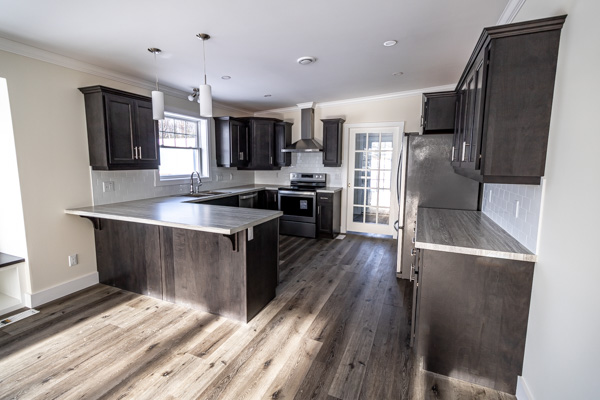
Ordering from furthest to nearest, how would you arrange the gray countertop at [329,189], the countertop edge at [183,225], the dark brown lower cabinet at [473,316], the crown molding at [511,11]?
the gray countertop at [329,189] → the countertop edge at [183,225] → the crown molding at [511,11] → the dark brown lower cabinet at [473,316]

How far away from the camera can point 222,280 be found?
99.7 inches

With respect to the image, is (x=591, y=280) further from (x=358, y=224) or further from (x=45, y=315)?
(x=358, y=224)

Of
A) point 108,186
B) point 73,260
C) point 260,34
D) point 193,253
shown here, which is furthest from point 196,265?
point 260,34

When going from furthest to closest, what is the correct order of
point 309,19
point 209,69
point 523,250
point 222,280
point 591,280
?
1. point 209,69
2. point 222,280
3. point 309,19
4. point 523,250
5. point 591,280

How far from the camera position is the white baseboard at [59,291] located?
2733 millimetres

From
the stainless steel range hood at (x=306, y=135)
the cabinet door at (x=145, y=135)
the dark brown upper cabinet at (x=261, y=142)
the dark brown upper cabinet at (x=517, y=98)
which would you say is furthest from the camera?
the dark brown upper cabinet at (x=261, y=142)

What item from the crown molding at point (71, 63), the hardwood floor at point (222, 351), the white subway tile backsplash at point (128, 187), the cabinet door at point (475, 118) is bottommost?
the hardwood floor at point (222, 351)

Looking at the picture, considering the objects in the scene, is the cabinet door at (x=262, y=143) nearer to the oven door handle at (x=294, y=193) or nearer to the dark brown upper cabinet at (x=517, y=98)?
the oven door handle at (x=294, y=193)

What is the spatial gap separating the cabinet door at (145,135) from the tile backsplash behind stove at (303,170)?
2941mm

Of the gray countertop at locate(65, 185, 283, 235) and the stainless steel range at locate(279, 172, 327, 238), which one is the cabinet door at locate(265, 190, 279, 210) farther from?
the gray countertop at locate(65, 185, 283, 235)

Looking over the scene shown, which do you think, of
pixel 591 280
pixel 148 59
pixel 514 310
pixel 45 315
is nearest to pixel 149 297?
pixel 45 315

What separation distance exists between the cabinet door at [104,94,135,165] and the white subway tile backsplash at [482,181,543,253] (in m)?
3.73

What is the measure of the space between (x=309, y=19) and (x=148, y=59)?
1.87m

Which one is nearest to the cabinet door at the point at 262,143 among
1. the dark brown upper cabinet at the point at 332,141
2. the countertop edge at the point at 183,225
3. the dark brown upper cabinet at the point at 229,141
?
the dark brown upper cabinet at the point at 229,141
